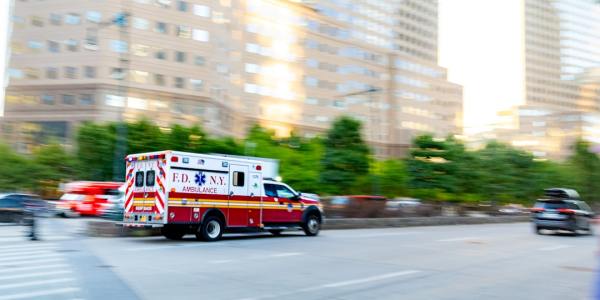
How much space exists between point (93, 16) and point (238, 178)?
53781 mm

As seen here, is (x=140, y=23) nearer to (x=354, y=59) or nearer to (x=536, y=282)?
(x=354, y=59)

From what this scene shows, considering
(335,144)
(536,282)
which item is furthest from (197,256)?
(335,144)

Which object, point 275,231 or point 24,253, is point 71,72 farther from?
point 24,253

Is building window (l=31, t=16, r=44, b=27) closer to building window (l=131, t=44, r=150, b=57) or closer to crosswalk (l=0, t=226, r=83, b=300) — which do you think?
building window (l=131, t=44, r=150, b=57)

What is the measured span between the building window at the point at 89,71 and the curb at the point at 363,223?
45.6 meters

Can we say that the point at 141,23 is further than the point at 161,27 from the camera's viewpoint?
No

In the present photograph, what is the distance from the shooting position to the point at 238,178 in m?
18.3

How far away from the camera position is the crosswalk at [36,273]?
7.88 m

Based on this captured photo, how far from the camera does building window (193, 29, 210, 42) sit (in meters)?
68.5

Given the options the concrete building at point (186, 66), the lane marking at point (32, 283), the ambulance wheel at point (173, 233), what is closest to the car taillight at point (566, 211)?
the ambulance wheel at point (173, 233)

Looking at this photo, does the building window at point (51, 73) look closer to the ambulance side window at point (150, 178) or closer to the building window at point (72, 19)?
the building window at point (72, 19)

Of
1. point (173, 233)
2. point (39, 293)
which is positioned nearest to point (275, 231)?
point (173, 233)

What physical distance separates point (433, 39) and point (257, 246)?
133662 mm

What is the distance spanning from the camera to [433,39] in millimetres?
141125
